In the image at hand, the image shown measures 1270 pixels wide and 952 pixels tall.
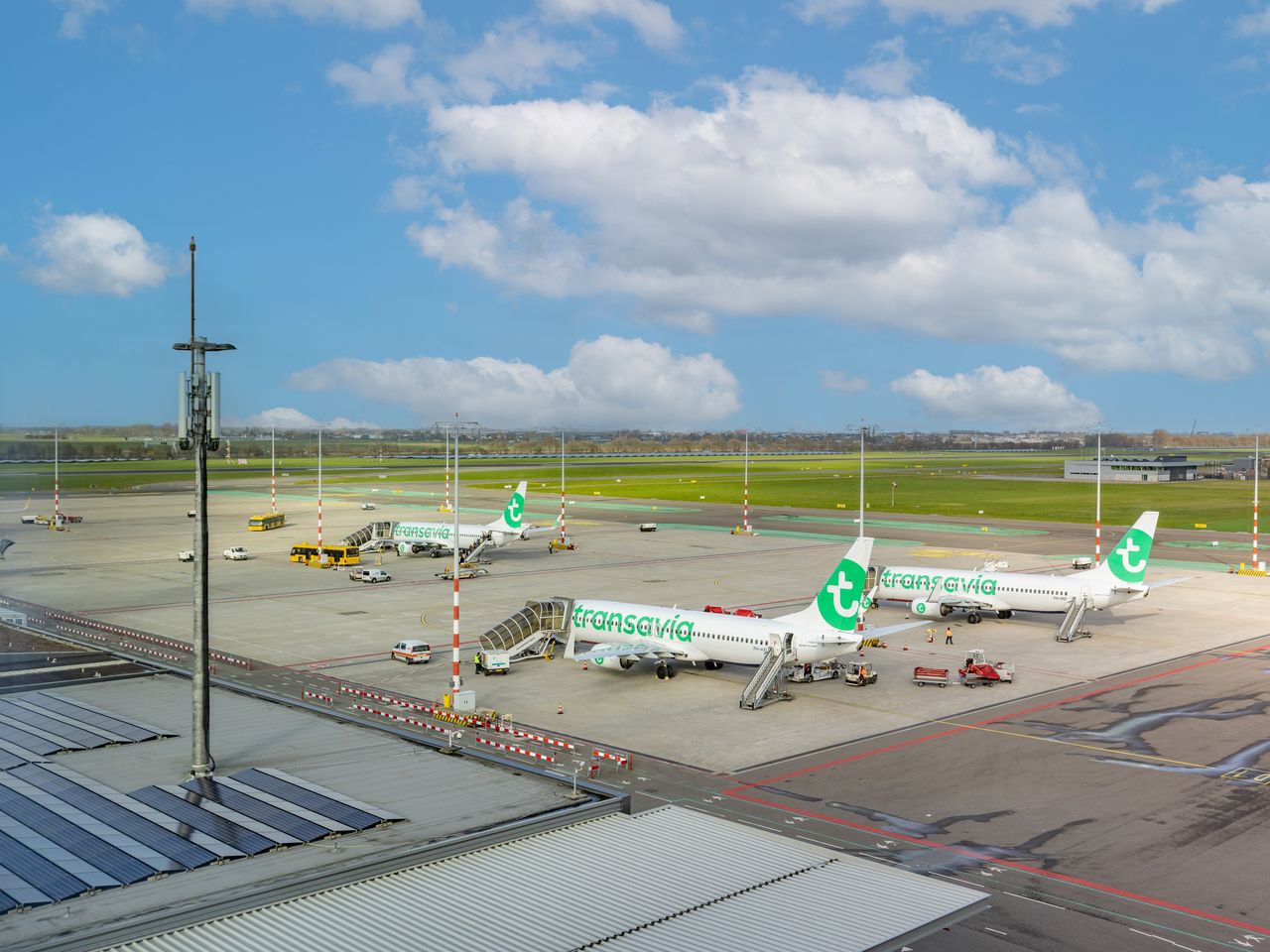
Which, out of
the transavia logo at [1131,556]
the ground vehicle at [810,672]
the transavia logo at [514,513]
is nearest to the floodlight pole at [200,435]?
the ground vehicle at [810,672]

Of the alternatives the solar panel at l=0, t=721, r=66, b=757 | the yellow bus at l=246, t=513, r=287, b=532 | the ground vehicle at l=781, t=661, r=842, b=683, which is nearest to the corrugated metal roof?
the solar panel at l=0, t=721, r=66, b=757

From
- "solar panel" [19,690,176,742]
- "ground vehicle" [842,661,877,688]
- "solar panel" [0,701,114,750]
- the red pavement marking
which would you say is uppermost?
"solar panel" [0,701,114,750]

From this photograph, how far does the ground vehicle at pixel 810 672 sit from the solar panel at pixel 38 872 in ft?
130

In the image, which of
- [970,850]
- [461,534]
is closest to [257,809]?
[970,850]

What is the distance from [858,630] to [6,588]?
7330 cm

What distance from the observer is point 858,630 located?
56.2m

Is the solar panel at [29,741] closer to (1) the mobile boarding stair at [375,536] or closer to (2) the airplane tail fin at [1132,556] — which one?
(2) the airplane tail fin at [1132,556]

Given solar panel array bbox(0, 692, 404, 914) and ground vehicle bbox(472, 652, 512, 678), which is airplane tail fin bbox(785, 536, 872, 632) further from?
solar panel array bbox(0, 692, 404, 914)

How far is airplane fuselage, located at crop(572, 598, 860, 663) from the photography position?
5509 centimetres

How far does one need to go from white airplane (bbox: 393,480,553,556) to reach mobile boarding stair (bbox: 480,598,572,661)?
137 ft

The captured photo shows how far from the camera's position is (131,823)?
26.5 m

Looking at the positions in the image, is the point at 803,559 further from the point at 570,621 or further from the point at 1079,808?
the point at 1079,808

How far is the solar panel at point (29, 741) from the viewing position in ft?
108

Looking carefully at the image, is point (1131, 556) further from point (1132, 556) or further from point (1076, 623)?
point (1076, 623)
